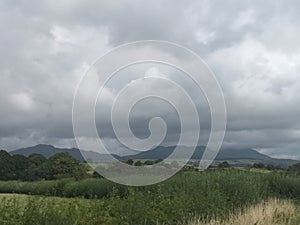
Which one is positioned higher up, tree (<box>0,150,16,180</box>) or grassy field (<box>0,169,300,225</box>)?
tree (<box>0,150,16,180</box>)

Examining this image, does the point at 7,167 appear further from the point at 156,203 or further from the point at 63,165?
the point at 156,203

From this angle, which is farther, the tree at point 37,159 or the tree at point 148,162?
the tree at point 37,159

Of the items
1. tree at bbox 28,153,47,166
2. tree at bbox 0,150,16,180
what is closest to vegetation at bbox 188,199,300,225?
tree at bbox 0,150,16,180

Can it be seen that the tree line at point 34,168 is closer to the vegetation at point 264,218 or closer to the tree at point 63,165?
the tree at point 63,165

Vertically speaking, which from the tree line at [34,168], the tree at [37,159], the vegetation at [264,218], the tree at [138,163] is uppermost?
the tree at [37,159]

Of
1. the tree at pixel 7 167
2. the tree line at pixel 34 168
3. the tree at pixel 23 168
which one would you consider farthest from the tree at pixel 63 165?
the tree at pixel 7 167

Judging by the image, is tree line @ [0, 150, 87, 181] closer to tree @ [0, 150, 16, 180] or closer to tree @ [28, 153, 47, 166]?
tree @ [0, 150, 16, 180]

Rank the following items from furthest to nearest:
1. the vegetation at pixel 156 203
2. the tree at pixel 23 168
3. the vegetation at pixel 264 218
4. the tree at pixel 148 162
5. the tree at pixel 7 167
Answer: the tree at pixel 7 167
the tree at pixel 23 168
the tree at pixel 148 162
the vegetation at pixel 264 218
the vegetation at pixel 156 203

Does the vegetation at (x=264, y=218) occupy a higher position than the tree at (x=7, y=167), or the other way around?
the tree at (x=7, y=167)

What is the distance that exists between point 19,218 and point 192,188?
30.4 ft

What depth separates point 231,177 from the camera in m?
21.9

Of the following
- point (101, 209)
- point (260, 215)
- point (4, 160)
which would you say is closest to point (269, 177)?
point (260, 215)

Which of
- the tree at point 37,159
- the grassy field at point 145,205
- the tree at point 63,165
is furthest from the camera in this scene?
the tree at point 37,159

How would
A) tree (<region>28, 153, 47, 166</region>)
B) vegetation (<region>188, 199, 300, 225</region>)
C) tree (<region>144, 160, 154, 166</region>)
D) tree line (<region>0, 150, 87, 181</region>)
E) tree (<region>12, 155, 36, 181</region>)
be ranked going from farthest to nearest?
1. tree (<region>28, 153, 47, 166</region>)
2. tree (<region>12, 155, 36, 181</region>)
3. tree line (<region>0, 150, 87, 181</region>)
4. tree (<region>144, 160, 154, 166</region>)
5. vegetation (<region>188, 199, 300, 225</region>)
